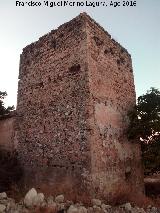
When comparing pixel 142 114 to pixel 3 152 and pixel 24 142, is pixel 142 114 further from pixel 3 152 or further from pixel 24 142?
pixel 3 152

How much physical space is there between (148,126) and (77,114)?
2760 mm

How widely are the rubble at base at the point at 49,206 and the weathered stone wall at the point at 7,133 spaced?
11.4 feet

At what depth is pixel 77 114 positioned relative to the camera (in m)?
7.73

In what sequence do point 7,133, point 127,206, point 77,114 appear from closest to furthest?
point 127,206 → point 77,114 → point 7,133

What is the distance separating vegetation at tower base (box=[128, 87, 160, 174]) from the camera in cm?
892

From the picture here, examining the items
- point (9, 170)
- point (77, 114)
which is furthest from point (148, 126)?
point (9, 170)

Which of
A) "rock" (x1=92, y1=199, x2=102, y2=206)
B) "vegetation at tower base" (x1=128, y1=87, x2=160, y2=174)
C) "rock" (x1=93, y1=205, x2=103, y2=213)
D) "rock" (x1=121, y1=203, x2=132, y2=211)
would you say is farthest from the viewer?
"vegetation at tower base" (x1=128, y1=87, x2=160, y2=174)

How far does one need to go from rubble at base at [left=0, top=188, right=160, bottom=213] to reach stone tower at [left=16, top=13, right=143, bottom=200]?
49 cm

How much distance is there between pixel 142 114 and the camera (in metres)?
9.25

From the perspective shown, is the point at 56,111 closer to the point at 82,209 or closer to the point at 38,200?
the point at 38,200

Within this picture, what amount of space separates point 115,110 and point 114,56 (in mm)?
2134

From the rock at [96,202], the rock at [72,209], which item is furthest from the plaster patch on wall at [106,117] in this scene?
the rock at [72,209]

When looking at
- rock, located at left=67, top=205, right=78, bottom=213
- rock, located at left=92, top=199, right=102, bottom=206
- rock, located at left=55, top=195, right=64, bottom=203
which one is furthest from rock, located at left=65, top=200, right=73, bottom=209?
rock, located at left=92, top=199, right=102, bottom=206

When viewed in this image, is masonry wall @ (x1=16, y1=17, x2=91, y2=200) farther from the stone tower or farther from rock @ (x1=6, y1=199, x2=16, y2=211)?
rock @ (x1=6, y1=199, x2=16, y2=211)
